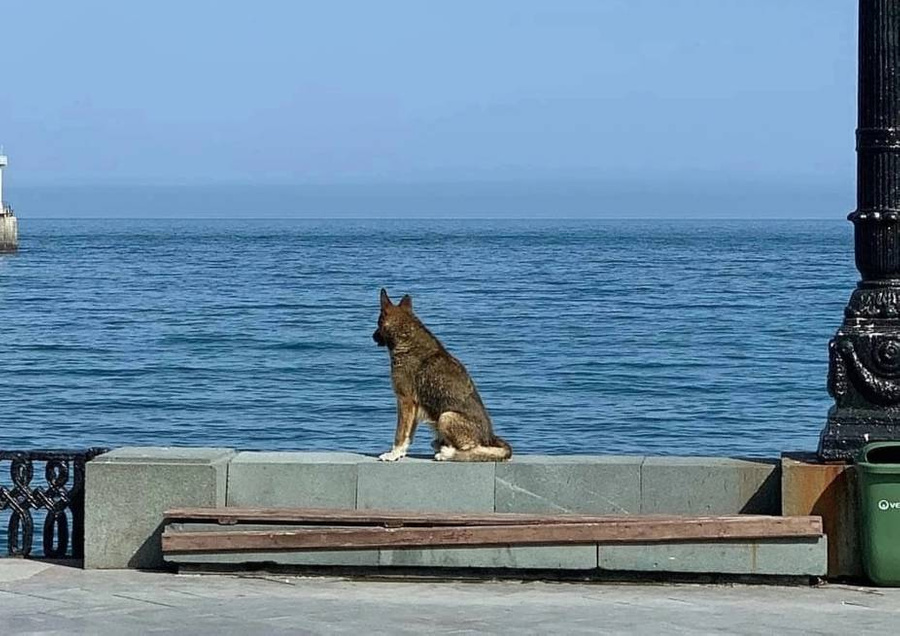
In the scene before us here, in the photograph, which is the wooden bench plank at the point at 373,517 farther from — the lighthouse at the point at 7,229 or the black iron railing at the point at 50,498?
the lighthouse at the point at 7,229

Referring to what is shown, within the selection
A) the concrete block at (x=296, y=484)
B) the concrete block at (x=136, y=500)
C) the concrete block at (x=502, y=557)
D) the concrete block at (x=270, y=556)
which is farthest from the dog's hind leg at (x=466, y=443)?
the concrete block at (x=136, y=500)

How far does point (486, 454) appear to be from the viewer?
1156cm

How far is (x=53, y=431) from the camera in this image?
32562mm

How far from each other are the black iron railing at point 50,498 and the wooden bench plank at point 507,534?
101 cm

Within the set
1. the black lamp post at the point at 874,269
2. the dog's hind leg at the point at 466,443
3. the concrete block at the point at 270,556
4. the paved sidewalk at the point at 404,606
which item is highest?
the black lamp post at the point at 874,269

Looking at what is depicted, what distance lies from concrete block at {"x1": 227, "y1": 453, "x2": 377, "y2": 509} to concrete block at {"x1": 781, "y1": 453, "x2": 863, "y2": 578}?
8.84 ft

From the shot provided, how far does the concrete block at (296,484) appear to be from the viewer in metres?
11.4

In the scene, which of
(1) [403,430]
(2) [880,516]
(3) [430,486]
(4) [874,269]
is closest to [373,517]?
(3) [430,486]

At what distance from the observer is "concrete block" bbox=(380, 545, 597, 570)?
1087 cm

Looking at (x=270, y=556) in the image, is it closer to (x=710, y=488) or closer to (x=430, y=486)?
(x=430, y=486)

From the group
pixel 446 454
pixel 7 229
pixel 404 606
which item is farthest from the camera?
pixel 7 229

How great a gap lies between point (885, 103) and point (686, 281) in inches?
3140

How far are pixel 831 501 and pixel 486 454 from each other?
2.18 metres

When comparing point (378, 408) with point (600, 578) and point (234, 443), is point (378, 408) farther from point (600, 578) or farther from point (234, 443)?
point (600, 578)
